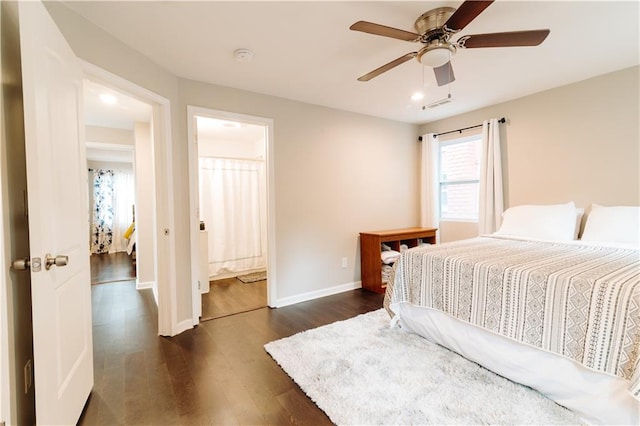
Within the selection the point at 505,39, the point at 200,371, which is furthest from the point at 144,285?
the point at 505,39

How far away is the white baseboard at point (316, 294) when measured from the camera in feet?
10.5

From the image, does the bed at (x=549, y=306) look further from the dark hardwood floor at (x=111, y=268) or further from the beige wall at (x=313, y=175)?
the dark hardwood floor at (x=111, y=268)

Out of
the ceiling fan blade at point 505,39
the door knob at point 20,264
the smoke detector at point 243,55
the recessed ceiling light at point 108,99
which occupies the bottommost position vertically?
the door knob at point 20,264

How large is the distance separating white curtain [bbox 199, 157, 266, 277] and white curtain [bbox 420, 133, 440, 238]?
259 cm

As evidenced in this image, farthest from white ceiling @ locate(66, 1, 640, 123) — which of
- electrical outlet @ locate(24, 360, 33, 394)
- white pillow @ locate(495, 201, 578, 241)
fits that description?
electrical outlet @ locate(24, 360, 33, 394)

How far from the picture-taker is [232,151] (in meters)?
5.11

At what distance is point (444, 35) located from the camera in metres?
1.67

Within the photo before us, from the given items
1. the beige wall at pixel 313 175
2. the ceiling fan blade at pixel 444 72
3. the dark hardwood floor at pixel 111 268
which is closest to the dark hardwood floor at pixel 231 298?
the beige wall at pixel 313 175

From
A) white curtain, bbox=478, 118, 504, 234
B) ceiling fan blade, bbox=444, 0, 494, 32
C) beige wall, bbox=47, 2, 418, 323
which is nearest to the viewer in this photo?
ceiling fan blade, bbox=444, 0, 494, 32

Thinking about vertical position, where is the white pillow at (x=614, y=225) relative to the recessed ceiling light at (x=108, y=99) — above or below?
below

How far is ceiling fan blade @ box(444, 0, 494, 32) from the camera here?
1.29 m

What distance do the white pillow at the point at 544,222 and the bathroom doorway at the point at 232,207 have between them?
293cm

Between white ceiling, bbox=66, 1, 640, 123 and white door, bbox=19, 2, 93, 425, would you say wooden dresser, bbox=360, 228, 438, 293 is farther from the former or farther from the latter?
white door, bbox=19, 2, 93, 425

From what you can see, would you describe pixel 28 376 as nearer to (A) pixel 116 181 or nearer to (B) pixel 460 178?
(B) pixel 460 178
